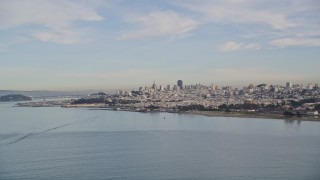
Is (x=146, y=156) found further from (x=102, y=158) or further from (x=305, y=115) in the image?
(x=305, y=115)

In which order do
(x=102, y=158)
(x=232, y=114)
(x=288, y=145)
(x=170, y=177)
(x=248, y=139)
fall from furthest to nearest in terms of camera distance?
(x=232, y=114), (x=248, y=139), (x=288, y=145), (x=102, y=158), (x=170, y=177)

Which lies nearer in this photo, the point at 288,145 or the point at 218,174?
the point at 218,174

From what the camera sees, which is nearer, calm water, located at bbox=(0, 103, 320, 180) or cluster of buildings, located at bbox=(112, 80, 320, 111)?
calm water, located at bbox=(0, 103, 320, 180)

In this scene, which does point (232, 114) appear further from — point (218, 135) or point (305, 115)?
point (218, 135)

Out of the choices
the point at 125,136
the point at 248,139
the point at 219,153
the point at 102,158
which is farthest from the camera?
the point at 125,136

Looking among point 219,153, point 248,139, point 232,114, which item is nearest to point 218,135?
point 248,139

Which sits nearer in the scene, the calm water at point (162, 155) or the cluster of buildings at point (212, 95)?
the calm water at point (162, 155)

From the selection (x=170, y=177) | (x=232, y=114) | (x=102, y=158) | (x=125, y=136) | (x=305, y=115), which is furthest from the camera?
(x=232, y=114)

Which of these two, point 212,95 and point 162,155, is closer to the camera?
point 162,155

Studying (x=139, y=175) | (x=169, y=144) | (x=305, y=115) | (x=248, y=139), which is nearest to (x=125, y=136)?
(x=169, y=144)
